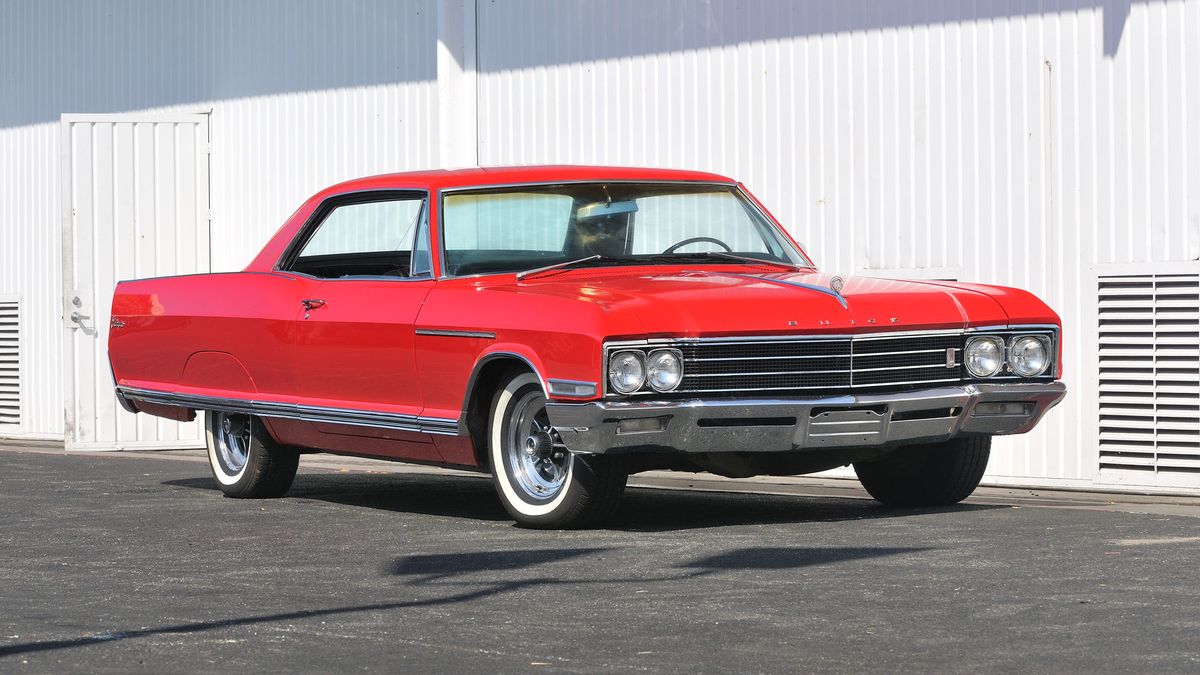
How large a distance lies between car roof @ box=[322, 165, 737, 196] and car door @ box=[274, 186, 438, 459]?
8 cm

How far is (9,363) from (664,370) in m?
11.6

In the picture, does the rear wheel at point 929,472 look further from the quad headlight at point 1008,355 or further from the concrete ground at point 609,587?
the quad headlight at point 1008,355

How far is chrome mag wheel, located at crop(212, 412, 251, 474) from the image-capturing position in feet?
35.2

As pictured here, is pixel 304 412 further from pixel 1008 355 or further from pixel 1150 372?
pixel 1150 372

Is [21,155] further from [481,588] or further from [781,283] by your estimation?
[481,588]

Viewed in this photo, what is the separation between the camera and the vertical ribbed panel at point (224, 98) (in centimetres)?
1549

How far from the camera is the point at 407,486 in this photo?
38.2 ft

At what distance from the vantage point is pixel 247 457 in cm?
1059

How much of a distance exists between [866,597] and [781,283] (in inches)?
90.3

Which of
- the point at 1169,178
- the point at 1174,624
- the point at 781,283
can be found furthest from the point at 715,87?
the point at 1174,624

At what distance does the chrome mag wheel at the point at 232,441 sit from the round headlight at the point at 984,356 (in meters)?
3.93

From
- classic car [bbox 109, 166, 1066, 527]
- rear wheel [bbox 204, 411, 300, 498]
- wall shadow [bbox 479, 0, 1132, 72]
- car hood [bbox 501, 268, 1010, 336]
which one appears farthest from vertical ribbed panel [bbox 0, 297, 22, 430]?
car hood [bbox 501, 268, 1010, 336]

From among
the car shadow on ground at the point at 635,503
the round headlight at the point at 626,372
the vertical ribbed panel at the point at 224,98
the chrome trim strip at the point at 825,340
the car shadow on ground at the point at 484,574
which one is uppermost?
the vertical ribbed panel at the point at 224,98

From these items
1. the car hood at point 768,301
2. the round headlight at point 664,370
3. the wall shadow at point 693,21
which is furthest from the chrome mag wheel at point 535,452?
the wall shadow at point 693,21
